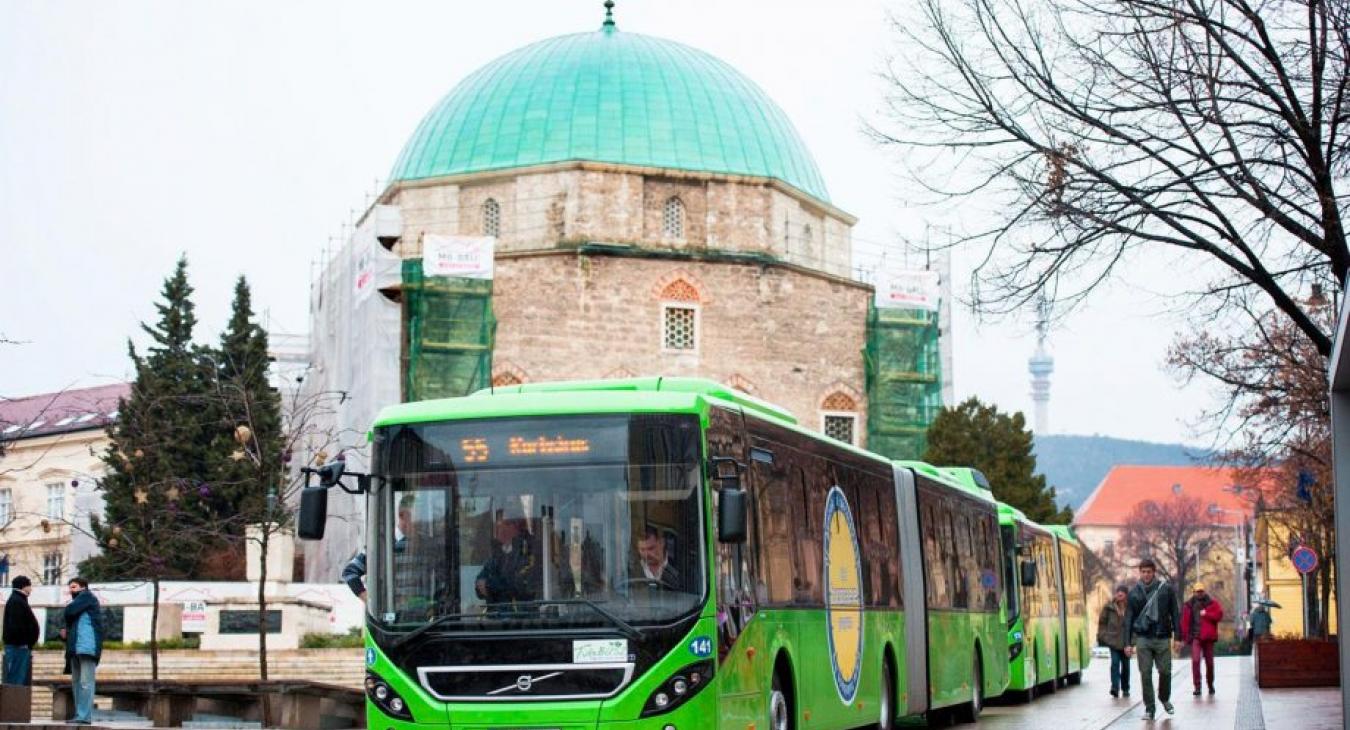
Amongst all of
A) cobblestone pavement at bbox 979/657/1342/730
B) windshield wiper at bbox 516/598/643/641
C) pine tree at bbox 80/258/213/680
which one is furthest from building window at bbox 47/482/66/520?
windshield wiper at bbox 516/598/643/641

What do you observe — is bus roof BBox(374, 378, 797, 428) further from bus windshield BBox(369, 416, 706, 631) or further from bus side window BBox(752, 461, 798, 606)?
bus side window BBox(752, 461, 798, 606)

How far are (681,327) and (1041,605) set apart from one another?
29712 millimetres

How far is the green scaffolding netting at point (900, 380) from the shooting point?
2151 inches

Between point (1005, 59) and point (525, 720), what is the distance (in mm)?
7137

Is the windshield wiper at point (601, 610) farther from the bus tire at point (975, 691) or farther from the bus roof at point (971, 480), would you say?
the bus roof at point (971, 480)

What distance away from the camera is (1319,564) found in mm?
38656

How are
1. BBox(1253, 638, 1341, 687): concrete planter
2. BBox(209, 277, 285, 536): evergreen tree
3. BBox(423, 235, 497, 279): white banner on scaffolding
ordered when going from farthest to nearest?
BBox(423, 235, 497, 279): white banner on scaffolding
BBox(209, 277, 285, 536): evergreen tree
BBox(1253, 638, 1341, 687): concrete planter

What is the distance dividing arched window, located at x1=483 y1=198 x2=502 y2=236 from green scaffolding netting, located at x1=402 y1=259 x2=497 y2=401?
12.2 feet

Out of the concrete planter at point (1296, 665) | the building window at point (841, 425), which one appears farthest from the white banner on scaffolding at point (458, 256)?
the concrete planter at point (1296, 665)

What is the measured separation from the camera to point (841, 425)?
54.8 meters

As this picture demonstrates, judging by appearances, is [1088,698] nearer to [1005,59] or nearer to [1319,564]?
[1005,59]

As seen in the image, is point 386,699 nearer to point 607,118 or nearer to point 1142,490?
point 607,118

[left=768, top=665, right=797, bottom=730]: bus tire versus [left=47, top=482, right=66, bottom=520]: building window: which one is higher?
[left=47, top=482, right=66, bottom=520]: building window

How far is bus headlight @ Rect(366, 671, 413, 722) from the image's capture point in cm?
1030
